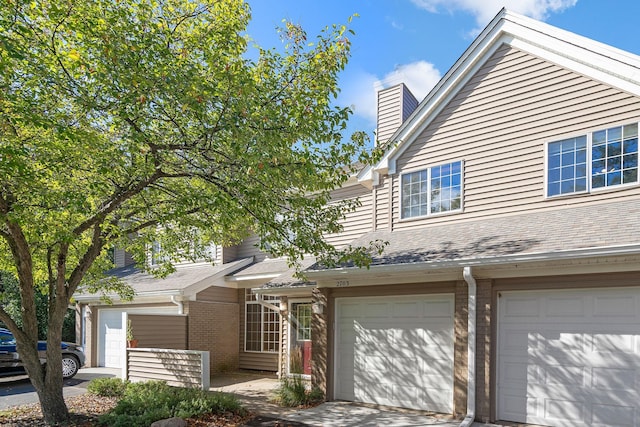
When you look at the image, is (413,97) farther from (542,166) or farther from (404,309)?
(404,309)

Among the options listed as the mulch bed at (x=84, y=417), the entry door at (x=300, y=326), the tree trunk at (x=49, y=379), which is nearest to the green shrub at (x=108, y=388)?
the mulch bed at (x=84, y=417)

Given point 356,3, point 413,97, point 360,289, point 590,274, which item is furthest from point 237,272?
point 590,274

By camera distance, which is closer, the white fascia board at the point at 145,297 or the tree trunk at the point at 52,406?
the tree trunk at the point at 52,406

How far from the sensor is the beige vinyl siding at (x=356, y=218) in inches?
531

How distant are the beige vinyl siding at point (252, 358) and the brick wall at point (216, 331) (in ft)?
0.56

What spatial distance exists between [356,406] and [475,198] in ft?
17.1

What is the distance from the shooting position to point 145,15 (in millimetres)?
7867

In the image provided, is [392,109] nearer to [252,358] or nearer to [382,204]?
[382,204]

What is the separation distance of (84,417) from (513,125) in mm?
10674

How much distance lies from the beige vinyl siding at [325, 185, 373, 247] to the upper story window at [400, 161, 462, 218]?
158 cm

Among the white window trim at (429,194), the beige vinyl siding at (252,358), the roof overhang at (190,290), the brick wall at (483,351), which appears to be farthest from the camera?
the beige vinyl siding at (252,358)

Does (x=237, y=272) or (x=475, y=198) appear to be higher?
(x=475, y=198)

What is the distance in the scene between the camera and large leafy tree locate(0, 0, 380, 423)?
702 centimetres

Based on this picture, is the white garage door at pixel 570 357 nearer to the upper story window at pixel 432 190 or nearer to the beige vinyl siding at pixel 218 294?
the upper story window at pixel 432 190
